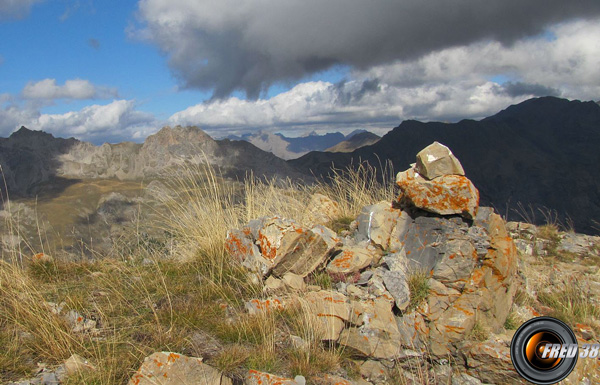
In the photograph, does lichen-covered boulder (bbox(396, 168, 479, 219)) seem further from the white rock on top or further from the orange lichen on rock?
the orange lichen on rock

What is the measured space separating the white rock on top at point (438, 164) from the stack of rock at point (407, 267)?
2 cm

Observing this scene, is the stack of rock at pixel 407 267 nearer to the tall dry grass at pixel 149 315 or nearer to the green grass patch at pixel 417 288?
the green grass patch at pixel 417 288

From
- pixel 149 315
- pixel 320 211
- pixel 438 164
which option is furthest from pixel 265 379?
pixel 320 211

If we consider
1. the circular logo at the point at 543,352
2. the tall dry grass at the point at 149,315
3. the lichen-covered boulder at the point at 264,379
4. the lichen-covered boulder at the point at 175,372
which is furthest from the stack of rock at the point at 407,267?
the lichen-covered boulder at the point at 175,372

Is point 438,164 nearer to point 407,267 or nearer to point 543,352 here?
point 407,267

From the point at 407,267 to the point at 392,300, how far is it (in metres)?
1.06

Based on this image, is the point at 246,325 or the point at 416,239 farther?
the point at 416,239

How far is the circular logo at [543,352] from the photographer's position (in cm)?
455

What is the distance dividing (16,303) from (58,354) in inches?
43.6

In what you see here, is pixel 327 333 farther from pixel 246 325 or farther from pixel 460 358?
pixel 460 358

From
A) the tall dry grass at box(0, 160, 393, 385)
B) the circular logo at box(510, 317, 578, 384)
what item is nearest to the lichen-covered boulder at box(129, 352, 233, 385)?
the tall dry grass at box(0, 160, 393, 385)

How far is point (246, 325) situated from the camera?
4566 mm

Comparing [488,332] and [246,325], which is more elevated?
[246,325]

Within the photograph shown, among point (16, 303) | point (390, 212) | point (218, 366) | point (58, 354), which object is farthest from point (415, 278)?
point (16, 303)
